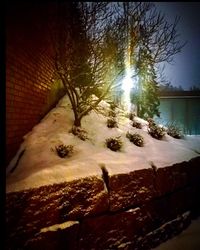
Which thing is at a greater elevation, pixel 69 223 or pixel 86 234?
pixel 69 223

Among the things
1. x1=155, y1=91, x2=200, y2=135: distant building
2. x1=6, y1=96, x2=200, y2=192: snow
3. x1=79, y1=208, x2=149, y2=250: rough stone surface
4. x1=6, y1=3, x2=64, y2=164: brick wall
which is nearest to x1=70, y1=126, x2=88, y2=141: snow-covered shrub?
x1=6, y1=96, x2=200, y2=192: snow

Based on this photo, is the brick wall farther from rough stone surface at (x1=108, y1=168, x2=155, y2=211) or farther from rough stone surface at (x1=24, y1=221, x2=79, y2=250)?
rough stone surface at (x1=108, y1=168, x2=155, y2=211)

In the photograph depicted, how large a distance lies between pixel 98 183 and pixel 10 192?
1.22m

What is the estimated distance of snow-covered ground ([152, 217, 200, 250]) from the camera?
436cm

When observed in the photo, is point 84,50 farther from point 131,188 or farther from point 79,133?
point 131,188

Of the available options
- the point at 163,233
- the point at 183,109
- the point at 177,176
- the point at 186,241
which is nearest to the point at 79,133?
the point at 177,176

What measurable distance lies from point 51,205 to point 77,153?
140 centimetres

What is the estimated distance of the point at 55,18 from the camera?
609cm

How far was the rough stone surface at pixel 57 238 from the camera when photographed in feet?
10.3

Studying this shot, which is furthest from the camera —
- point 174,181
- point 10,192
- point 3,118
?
point 174,181

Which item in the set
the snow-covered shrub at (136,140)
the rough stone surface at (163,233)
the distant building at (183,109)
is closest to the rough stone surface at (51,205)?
the rough stone surface at (163,233)

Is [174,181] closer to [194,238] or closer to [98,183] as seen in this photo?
[194,238]

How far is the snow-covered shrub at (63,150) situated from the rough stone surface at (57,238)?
3.99 ft

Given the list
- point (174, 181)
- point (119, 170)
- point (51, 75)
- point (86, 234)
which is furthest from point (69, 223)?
point (51, 75)
